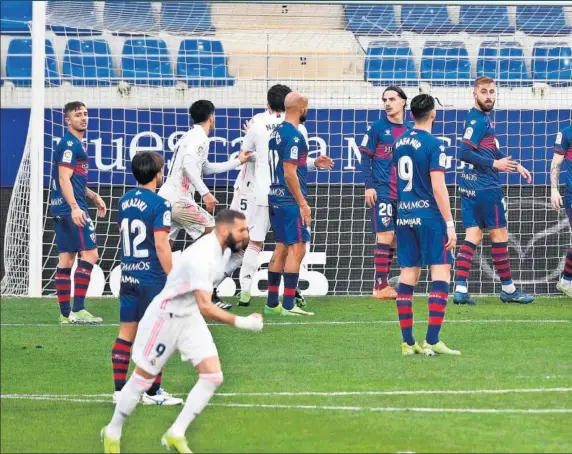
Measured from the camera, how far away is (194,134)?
A: 1248cm

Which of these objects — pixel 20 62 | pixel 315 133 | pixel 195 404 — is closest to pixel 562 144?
pixel 315 133

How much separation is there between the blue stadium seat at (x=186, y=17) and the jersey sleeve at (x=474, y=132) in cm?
491

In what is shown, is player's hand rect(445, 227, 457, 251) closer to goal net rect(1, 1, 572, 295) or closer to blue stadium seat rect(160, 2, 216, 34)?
goal net rect(1, 1, 572, 295)

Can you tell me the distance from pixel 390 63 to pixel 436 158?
25.4 ft

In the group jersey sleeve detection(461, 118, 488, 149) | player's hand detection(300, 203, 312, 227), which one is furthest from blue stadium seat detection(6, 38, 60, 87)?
jersey sleeve detection(461, 118, 488, 149)

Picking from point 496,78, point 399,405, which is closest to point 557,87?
point 496,78

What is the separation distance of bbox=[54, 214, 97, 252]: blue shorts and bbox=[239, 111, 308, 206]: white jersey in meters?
1.92

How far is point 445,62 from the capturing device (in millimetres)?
16938

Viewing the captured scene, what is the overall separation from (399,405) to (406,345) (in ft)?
6.32

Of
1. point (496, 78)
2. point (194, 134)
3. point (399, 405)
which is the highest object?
point (496, 78)

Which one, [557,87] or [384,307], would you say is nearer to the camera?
[384,307]

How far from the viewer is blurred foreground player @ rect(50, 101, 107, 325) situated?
11695mm

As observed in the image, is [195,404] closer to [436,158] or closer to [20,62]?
[436,158]

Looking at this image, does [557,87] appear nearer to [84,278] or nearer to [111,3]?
[111,3]
